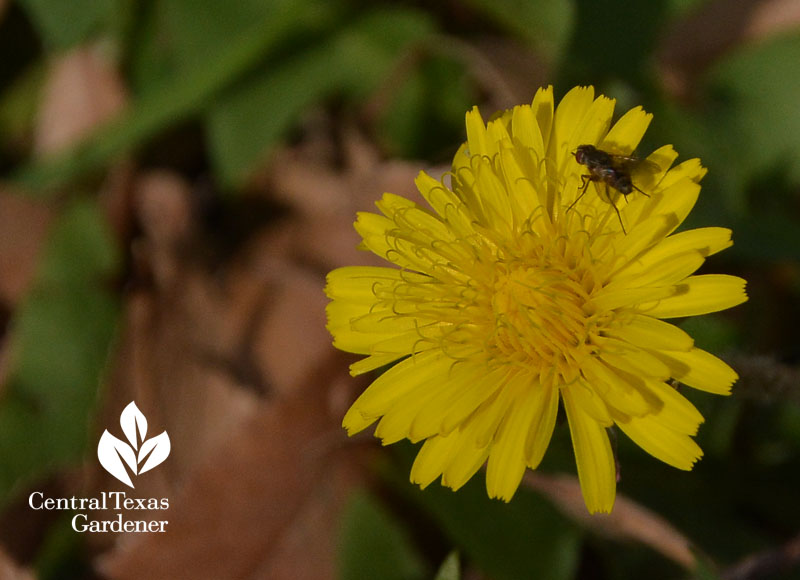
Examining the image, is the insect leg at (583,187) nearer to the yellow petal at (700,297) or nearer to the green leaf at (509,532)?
the yellow petal at (700,297)

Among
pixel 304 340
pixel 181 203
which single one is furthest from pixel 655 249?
pixel 181 203

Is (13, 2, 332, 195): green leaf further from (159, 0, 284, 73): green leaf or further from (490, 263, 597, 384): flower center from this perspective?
(490, 263, 597, 384): flower center

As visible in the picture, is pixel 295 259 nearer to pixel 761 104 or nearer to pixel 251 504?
pixel 251 504

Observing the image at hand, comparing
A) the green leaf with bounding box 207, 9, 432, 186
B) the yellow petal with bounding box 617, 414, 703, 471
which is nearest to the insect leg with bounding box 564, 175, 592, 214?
the yellow petal with bounding box 617, 414, 703, 471

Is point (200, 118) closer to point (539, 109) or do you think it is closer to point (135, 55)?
point (135, 55)

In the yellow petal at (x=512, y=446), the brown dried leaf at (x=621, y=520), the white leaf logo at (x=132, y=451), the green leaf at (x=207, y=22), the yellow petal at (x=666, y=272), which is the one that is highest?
the green leaf at (x=207, y=22)

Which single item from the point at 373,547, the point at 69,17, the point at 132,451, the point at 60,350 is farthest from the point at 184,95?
the point at 373,547

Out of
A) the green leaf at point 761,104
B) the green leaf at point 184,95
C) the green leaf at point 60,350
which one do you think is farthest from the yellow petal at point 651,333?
the green leaf at point 60,350
